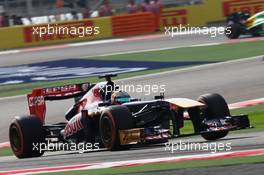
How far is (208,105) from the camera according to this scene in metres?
11.1

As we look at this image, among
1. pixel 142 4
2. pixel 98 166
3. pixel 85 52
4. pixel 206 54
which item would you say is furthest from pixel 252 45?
pixel 98 166

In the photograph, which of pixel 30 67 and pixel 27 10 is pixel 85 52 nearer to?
pixel 30 67

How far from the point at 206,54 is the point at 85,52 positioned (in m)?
6.16

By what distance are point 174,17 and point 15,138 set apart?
24749mm

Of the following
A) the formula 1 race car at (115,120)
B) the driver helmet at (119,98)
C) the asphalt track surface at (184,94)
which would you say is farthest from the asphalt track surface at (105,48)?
the driver helmet at (119,98)

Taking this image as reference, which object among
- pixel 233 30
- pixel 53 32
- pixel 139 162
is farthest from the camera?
pixel 53 32

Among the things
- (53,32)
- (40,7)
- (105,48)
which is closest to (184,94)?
(105,48)

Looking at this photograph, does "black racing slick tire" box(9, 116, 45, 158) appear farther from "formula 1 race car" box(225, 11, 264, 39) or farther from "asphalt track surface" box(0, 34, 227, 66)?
"formula 1 race car" box(225, 11, 264, 39)

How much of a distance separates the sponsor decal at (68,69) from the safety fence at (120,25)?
6781 millimetres

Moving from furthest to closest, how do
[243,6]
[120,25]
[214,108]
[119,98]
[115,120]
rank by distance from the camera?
1. [120,25]
2. [243,6]
3. [119,98]
4. [214,108]
5. [115,120]

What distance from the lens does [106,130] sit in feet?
34.7

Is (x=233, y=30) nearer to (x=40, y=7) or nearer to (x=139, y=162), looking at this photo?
(x=40, y=7)

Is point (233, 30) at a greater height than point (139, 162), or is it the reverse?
point (233, 30)

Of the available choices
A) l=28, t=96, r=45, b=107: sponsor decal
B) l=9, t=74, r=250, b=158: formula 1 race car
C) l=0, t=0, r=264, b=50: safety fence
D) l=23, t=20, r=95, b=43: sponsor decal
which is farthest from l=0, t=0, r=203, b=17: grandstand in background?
l=9, t=74, r=250, b=158: formula 1 race car
